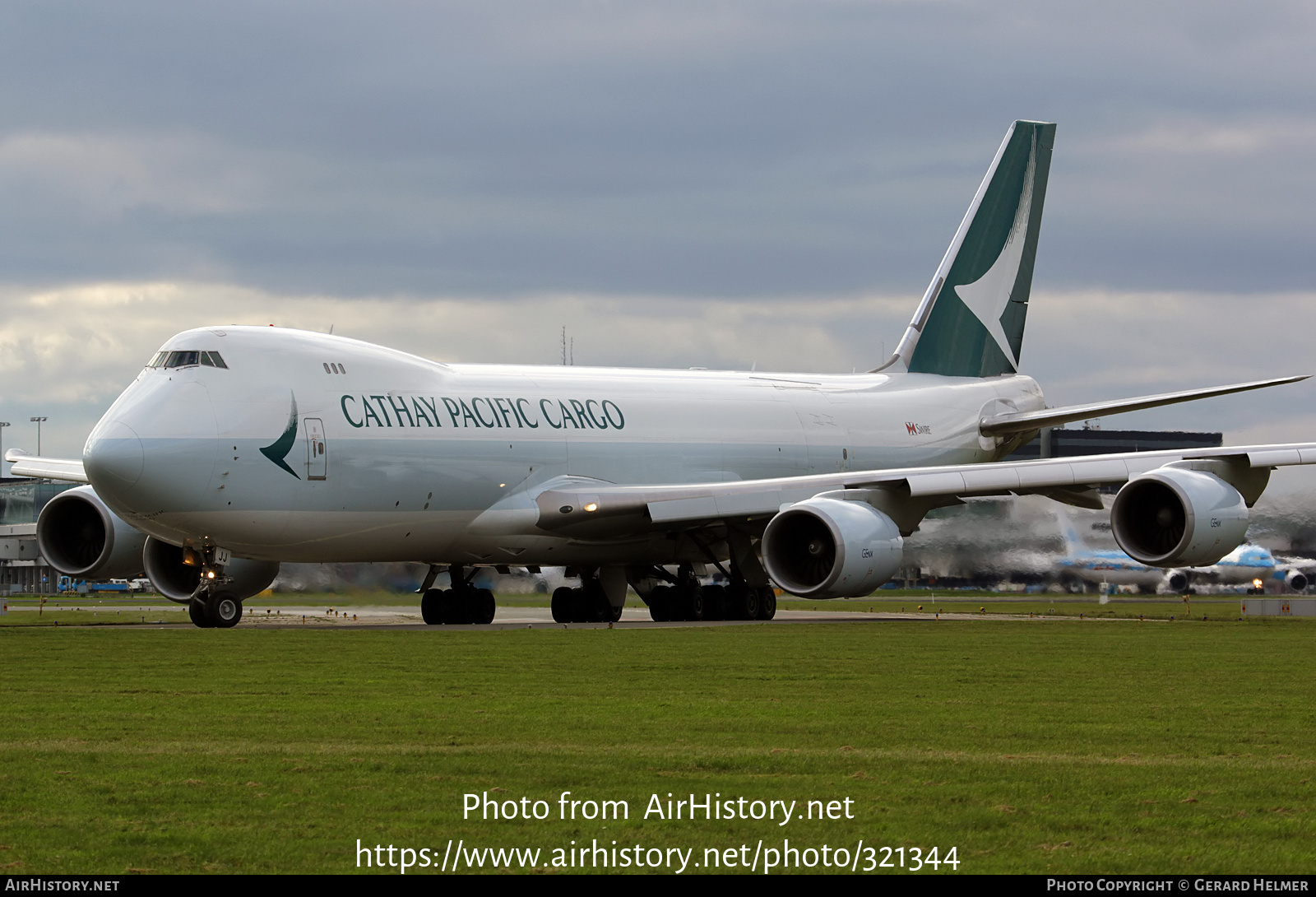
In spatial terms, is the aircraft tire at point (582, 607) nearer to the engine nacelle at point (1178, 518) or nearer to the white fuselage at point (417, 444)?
the white fuselage at point (417, 444)

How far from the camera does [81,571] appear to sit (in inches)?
1261

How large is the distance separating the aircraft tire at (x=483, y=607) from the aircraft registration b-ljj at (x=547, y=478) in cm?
6

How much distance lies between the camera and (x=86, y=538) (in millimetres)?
33062

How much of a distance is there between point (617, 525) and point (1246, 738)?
20.5m

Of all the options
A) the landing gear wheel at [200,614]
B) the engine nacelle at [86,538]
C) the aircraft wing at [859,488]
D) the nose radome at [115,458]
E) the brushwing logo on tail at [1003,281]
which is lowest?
the landing gear wheel at [200,614]

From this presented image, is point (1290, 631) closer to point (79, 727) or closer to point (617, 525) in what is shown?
point (617, 525)

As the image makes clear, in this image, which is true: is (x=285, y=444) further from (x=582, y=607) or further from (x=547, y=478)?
(x=582, y=607)

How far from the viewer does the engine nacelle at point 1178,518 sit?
2725cm

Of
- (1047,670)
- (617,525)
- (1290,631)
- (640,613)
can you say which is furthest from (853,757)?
(640,613)

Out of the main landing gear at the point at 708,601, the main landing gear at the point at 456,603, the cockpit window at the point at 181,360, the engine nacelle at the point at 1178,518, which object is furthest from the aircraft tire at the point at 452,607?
the engine nacelle at the point at 1178,518

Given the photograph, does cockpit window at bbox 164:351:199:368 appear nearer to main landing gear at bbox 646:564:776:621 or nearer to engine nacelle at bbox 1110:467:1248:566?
main landing gear at bbox 646:564:776:621

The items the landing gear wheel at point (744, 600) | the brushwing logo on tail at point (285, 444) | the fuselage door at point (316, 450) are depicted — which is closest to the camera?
the brushwing logo on tail at point (285, 444)

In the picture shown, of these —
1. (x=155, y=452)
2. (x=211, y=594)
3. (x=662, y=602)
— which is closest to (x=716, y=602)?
(x=662, y=602)

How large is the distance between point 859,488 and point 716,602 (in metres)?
4.61
